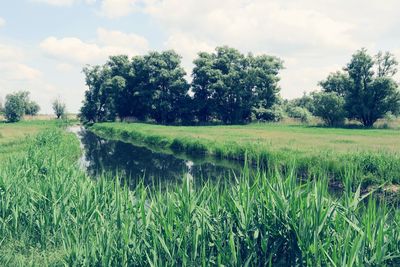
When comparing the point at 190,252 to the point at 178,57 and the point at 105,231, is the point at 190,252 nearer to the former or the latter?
the point at 105,231

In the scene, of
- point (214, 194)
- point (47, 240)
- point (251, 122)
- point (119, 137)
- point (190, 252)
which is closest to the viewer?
point (190, 252)

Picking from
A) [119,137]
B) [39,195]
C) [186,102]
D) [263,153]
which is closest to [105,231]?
[39,195]

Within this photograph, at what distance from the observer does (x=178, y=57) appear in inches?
3342

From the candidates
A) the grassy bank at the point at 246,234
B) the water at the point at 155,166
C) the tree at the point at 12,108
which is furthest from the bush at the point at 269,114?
the tree at the point at 12,108

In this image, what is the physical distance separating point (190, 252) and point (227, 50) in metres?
75.9

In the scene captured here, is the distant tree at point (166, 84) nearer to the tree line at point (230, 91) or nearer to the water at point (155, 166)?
the tree line at point (230, 91)

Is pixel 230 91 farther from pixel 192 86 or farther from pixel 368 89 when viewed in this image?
pixel 368 89

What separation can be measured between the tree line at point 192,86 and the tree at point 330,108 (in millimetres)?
10746

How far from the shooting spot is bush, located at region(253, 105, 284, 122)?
7306 centimetres

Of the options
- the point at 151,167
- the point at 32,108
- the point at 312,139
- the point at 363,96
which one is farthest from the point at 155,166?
the point at 32,108

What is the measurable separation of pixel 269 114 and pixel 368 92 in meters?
19.4

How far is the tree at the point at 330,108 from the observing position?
214ft

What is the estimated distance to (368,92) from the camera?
205 feet

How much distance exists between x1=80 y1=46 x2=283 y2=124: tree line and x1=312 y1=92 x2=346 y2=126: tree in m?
10.7
